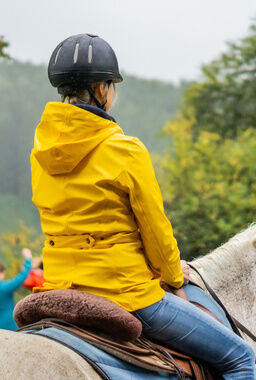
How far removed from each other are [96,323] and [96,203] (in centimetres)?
60

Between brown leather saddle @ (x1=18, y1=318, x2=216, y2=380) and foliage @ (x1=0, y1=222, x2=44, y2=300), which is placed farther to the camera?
foliage @ (x1=0, y1=222, x2=44, y2=300)

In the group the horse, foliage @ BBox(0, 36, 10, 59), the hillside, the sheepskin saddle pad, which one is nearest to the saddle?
the sheepskin saddle pad

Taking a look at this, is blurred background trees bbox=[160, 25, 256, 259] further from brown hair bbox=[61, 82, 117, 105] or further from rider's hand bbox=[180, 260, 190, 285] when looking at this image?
brown hair bbox=[61, 82, 117, 105]

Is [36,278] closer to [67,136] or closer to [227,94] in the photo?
[67,136]

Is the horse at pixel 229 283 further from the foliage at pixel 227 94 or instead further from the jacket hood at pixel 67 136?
the foliage at pixel 227 94

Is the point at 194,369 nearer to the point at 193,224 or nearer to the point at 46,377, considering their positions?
the point at 46,377

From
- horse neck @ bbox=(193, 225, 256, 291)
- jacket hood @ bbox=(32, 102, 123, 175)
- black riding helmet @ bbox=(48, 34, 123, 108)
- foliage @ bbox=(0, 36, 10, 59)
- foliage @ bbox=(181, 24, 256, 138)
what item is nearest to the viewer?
jacket hood @ bbox=(32, 102, 123, 175)

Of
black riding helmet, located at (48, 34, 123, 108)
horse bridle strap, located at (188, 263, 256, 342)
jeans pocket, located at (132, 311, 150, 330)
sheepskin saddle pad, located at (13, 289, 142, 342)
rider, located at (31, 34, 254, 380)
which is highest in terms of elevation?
black riding helmet, located at (48, 34, 123, 108)

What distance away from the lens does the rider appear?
2488 mm

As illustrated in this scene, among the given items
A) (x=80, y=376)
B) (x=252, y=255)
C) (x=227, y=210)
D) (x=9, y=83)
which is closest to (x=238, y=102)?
(x=227, y=210)

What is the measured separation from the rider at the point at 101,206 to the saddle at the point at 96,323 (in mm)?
81

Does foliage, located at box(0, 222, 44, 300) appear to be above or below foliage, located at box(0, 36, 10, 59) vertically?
below

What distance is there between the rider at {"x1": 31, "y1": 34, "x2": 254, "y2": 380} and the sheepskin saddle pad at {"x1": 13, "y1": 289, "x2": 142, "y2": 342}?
0.07 metres

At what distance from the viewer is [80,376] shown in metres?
2.23
